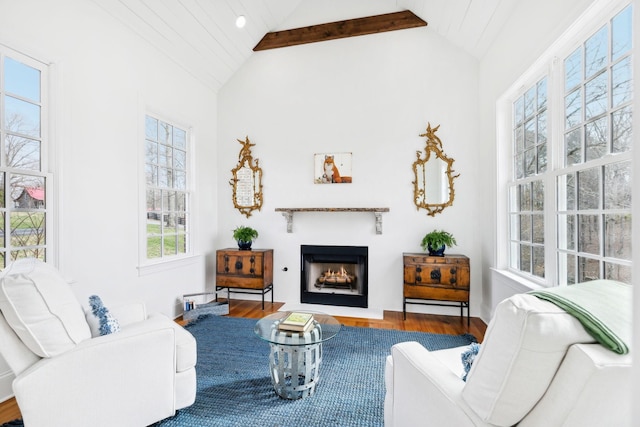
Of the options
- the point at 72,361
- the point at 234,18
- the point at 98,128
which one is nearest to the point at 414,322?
the point at 72,361

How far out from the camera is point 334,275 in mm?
3996

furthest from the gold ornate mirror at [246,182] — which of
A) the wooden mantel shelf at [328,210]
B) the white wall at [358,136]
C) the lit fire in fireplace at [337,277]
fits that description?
the lit fire in fireplace at [337,277]

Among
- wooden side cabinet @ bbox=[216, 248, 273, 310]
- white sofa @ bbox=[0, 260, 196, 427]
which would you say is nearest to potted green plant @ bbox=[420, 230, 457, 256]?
wooden side cabinet @ bbox=[216, 248, 273, 310]

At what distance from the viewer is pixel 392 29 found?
3723mm

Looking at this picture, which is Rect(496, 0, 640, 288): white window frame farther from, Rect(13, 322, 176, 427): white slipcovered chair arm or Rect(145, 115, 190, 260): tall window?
Rect(145, 115, 190, 260): tall window

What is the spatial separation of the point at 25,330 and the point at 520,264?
359 centimetres

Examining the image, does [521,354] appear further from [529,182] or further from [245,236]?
[245,236]

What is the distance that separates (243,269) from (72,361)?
7.83 ft

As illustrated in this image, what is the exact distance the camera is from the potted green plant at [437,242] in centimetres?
333

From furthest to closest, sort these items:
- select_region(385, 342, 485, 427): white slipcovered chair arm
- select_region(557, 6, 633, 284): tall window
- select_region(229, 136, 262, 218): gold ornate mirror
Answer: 1. select_region(229, 136, 262, 218): gold ornate mirror
2. select_region(557, 6, 633, 284): tall window
3. select_region(385, 342, 485, 427): white slipcovered chair arm

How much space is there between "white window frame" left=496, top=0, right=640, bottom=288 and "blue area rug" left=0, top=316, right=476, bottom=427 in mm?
1162

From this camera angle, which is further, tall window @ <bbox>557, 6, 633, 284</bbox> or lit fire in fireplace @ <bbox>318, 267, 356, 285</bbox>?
lit fire in fireplace @ <bbox>318, 267, 356, 285</bbox>

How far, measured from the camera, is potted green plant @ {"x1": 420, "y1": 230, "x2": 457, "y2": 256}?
10.9ft

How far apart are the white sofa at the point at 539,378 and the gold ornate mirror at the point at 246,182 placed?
353 cm
